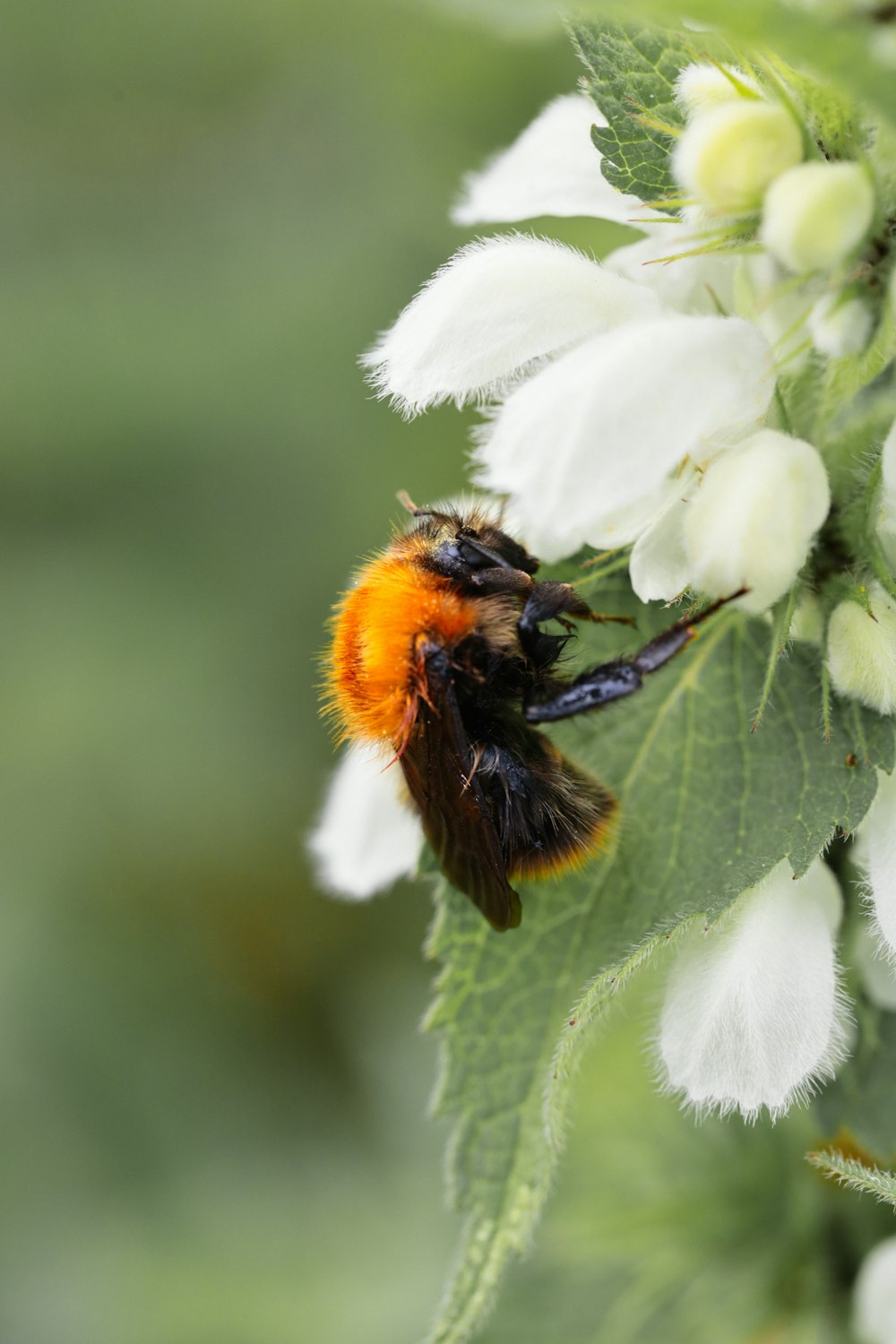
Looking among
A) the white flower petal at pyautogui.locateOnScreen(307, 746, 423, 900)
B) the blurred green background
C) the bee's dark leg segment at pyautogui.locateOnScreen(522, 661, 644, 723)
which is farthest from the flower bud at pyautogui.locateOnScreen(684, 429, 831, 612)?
the blurred green background

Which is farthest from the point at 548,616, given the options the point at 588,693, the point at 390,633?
the point at 390,633

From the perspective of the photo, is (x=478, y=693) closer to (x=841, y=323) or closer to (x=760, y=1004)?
(x=760, y=1004)

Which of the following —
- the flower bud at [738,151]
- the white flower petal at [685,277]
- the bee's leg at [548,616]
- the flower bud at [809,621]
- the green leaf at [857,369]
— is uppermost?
the flower bud at [738,151]

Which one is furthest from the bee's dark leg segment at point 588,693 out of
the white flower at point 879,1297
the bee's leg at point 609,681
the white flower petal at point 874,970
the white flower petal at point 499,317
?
the white flower at point 879,1297

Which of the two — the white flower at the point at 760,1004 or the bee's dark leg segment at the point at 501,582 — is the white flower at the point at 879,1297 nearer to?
the white flower at the point at 760,1004

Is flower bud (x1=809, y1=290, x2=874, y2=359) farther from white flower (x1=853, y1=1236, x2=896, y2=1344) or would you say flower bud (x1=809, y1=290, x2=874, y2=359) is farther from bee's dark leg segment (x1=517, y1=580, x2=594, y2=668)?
white flower (x1=853, y1=1236, x2=896, y2=1344)

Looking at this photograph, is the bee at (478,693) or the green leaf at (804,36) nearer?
the green leaf at (804,36)

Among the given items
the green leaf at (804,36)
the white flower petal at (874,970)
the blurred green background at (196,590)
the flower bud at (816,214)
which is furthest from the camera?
the blurred green background at (196,590)
